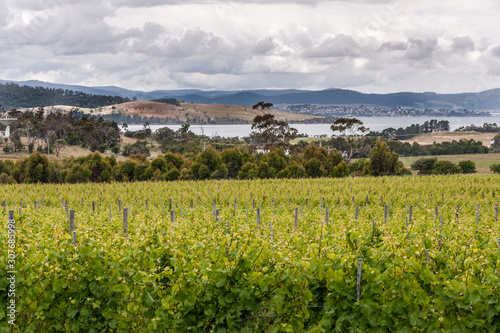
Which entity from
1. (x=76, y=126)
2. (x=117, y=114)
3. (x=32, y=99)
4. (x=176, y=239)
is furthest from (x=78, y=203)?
(x=32, y=99)

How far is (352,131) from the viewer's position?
63.4m

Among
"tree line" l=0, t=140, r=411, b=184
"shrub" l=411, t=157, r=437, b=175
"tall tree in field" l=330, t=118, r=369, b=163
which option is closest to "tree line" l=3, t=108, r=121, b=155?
"tree line" l=0, t=140, r=411, b=184

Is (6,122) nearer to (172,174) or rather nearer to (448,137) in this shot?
(172,174)

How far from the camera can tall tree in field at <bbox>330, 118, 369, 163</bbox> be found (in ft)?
204

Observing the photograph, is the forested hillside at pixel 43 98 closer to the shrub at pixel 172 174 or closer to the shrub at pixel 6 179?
the shrub at pixel 6 179

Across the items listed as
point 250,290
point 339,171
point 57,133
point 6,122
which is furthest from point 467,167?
point 6,122

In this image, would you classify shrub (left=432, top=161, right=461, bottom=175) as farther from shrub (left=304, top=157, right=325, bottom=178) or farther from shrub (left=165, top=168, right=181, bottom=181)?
shrub (left=165, top=168, right=181, bottom=181)

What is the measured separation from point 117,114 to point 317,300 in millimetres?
152031

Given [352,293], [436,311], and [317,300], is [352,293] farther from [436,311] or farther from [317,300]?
[436,311]

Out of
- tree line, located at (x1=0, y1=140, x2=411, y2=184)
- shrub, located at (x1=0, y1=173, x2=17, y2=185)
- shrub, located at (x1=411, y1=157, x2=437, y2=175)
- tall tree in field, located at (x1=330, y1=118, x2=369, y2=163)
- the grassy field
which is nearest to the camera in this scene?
shrub, located at (x1=0, y1=173, x2=17, y2=185)

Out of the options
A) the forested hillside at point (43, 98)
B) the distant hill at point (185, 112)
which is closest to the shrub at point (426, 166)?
the distant hill at point (185, 112)

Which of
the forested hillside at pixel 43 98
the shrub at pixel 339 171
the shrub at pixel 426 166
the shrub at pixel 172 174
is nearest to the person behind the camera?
the shrub at pixel 172 174

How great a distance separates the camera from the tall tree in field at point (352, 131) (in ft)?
204

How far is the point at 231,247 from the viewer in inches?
218
